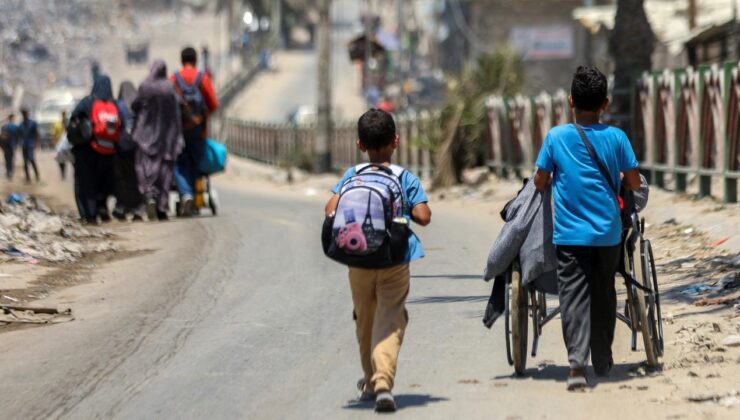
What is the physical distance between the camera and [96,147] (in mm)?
19531

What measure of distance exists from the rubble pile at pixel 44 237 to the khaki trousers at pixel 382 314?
787 centimetres

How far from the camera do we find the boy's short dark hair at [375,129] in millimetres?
7320

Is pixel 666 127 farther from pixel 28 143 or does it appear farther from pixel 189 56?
pixel 28 143

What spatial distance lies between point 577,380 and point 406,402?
87 cm

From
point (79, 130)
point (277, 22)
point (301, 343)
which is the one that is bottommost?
point (301, 343)

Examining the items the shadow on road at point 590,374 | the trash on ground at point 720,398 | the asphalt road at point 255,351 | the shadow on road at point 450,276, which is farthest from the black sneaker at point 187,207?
the trash on ground at point 720,398

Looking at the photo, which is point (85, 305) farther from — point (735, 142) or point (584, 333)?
A: point (735, 142)

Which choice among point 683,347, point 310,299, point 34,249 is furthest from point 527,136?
point 683,347

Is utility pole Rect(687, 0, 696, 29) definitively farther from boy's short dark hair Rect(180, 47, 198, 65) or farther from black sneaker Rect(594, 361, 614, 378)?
black sneaker Rect(594, 361, 614, 378)

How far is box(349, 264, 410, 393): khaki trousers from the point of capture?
7273 mm

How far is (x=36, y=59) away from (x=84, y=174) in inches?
3997

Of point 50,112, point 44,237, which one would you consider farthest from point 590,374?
point 50,112

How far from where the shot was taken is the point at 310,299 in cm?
1186

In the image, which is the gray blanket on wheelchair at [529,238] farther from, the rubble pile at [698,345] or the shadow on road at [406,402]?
the rubble pile at [698,345]
